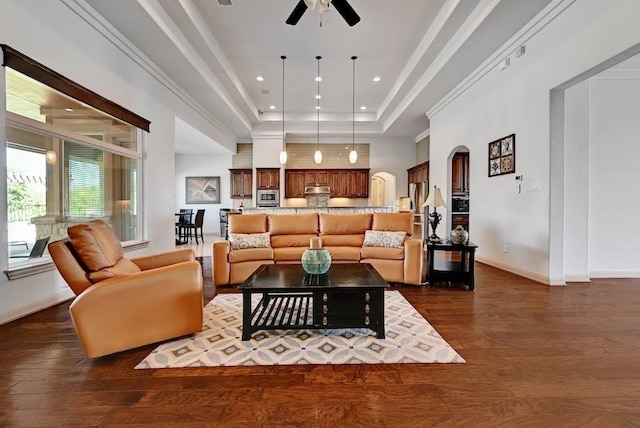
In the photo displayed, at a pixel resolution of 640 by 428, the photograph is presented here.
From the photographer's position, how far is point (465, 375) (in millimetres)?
1963

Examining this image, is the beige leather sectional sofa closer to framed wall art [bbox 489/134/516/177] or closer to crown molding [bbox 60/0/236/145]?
framed wall art [bbox 489/134/516/177]

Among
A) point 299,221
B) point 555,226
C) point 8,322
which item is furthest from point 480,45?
point 8,322

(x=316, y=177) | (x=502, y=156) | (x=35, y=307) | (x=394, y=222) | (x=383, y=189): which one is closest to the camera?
(x=35, y=307)

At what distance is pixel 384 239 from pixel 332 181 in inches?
224

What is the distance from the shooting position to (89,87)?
145 inches

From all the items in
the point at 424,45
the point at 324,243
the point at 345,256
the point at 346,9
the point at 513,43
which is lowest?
the point at 345,256

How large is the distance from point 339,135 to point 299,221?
18.6ft

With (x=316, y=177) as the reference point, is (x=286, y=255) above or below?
below

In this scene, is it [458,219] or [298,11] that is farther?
[458,219]

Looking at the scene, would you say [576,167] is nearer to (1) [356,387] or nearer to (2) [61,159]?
(1) [356,387]

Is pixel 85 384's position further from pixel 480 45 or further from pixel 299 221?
pixel 480 45

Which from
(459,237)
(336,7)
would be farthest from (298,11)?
(459,237)

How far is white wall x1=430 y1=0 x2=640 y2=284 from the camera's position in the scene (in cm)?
320

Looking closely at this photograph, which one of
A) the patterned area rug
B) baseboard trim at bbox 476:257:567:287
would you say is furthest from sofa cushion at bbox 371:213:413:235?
the patterned area rug
